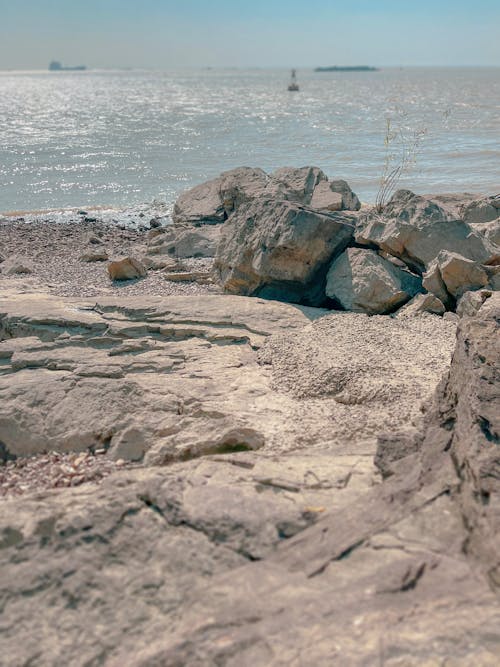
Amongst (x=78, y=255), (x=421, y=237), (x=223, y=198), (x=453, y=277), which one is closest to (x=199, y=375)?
(x=453, y=277)

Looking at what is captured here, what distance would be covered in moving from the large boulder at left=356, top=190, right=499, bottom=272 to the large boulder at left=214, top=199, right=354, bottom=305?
0.33 m

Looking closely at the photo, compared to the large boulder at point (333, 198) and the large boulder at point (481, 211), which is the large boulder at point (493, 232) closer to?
the large boulder at point (481, 211)

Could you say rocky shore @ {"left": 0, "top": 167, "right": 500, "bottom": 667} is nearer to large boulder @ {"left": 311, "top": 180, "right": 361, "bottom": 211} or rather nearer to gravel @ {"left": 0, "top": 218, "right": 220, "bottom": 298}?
gravel @ {"left": 0, "top": 218, "right": 220, "bottom": 298}

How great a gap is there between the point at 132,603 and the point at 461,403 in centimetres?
184

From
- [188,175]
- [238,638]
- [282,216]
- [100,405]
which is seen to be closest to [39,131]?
[188,175]

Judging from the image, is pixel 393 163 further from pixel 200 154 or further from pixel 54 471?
pixel 54 471

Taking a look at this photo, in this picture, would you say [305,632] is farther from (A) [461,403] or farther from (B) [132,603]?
(A) [461,403]

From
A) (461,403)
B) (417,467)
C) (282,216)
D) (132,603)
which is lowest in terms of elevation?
(132,603)

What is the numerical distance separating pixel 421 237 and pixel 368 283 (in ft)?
3.13

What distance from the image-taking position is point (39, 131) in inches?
1422

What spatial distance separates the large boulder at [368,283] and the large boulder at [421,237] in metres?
0.18

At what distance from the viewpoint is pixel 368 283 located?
6.58 metres

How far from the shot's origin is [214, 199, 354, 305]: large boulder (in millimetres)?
7035

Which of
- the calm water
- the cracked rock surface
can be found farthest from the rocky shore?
the calm water
